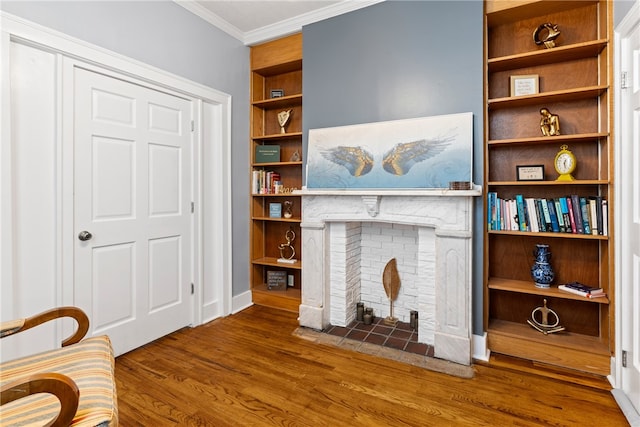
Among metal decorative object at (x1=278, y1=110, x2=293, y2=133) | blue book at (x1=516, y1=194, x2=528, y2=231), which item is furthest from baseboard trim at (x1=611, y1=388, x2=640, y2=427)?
metal decorative object at (x1=278, y1=110, x2=293, y2=133)

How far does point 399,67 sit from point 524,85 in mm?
945

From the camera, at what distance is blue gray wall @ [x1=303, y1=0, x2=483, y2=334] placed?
7.64ft

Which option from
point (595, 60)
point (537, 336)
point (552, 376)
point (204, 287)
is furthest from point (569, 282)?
point (204, 287)

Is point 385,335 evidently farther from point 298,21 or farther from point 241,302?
point 298,21

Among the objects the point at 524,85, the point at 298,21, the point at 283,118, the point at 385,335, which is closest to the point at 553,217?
the point at 524,85

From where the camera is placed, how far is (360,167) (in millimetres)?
2688

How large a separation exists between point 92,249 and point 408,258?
2449mm

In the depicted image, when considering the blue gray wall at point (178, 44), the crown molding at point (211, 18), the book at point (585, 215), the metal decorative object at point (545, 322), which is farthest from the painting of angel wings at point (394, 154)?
the crown molding at point (211, 18)

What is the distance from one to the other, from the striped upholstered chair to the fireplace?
1.70 meters

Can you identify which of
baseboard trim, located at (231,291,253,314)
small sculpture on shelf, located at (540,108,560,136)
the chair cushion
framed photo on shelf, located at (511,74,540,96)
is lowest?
baseboard trim, located at (231,291,253,314)

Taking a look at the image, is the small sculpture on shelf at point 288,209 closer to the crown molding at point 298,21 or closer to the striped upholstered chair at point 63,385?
the crown molding at point 298,21

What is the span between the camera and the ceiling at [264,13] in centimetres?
277

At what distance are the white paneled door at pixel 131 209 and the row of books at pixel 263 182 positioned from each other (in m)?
0.77

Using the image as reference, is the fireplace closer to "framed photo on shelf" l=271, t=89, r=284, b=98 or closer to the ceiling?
"framed photo on shelf" l=271, t=89, r=284, b=98
